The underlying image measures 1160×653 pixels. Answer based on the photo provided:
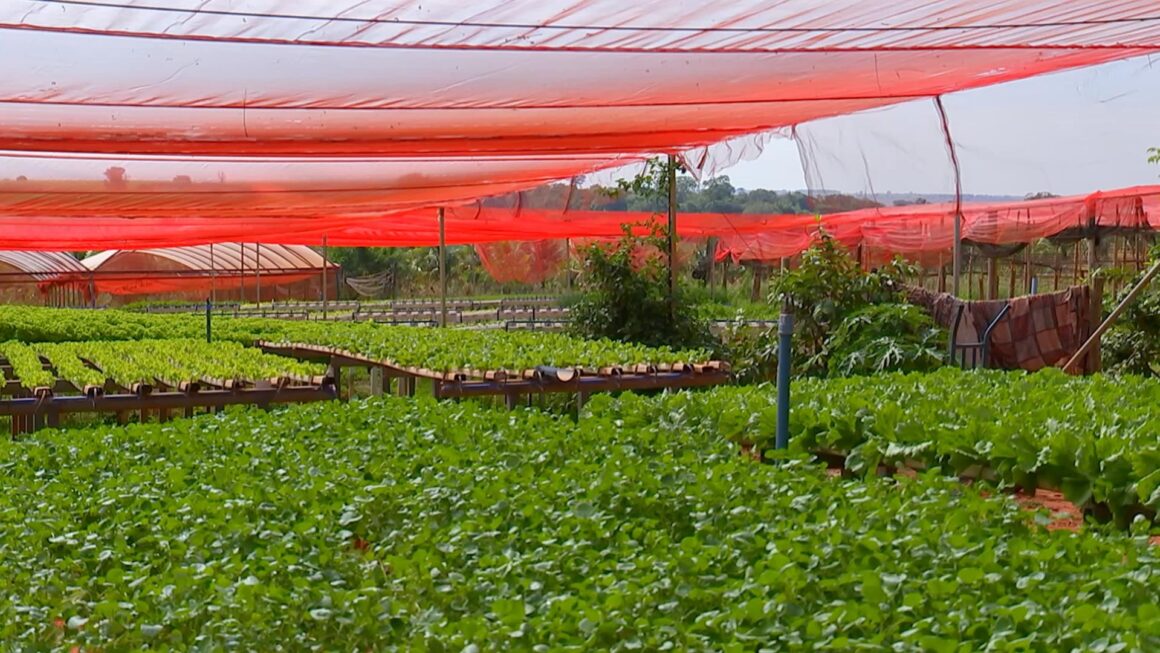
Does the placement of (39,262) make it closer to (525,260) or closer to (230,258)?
(230,258)

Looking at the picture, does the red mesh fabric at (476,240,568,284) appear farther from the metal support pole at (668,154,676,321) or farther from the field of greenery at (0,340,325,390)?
the field of greenery at (0,340,325,390)

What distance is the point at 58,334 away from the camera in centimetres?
1316

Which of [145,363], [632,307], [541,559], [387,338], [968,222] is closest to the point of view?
[541,559]

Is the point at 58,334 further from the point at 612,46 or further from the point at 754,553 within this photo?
the point at 754,553

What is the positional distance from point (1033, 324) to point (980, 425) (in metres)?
6.15

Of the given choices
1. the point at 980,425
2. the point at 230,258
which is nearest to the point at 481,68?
the point at 980,425

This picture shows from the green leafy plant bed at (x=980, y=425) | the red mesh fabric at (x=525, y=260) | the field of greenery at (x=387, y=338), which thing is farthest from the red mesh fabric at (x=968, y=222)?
the green leafy plant bed at (x=980, y=425)

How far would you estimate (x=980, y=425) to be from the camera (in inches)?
192

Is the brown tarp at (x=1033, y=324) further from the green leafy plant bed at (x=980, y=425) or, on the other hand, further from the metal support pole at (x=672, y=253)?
the green leafy plant bed at (x=980, y=425)

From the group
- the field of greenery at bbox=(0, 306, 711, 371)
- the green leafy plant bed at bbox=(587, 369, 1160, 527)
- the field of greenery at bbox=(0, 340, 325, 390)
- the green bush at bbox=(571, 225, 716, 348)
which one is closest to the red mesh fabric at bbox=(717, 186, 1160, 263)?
the green bush at bbox=(571, 225, 716, 348)

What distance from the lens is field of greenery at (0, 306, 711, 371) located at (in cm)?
869

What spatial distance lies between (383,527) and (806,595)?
1.45 m

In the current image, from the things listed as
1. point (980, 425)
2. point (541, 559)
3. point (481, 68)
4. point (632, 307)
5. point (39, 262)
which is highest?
point (481, 68)

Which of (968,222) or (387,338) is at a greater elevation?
(968,222)
